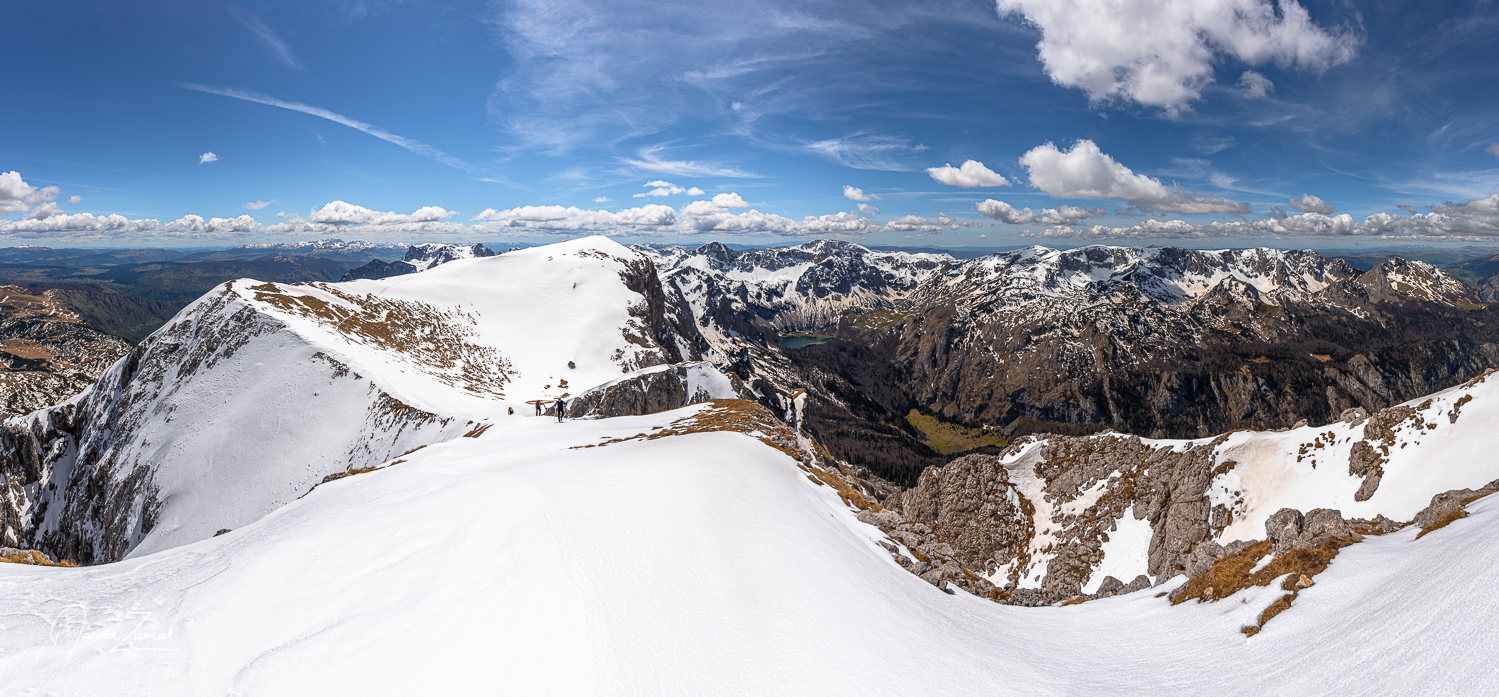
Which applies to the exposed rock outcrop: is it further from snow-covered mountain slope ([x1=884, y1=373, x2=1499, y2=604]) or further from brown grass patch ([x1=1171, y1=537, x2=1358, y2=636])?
brown grass patch ([x1=1171, y1=537, x2=1358, y2=636])

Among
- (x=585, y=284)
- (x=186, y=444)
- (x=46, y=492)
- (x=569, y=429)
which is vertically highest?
(x=585, y=284)

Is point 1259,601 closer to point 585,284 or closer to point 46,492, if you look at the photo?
point 46,492

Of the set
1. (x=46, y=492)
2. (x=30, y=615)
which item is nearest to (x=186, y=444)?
(x=46, y=492)

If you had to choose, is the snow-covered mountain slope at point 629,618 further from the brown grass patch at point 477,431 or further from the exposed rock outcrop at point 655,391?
the exposed rock outcrop at point 655,391

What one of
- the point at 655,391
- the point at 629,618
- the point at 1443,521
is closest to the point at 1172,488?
the point at 1443,521

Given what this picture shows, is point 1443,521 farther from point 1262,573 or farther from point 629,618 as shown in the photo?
point 629,618

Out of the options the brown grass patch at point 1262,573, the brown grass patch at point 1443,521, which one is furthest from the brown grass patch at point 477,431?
the brown grass patch at point 1443,521
